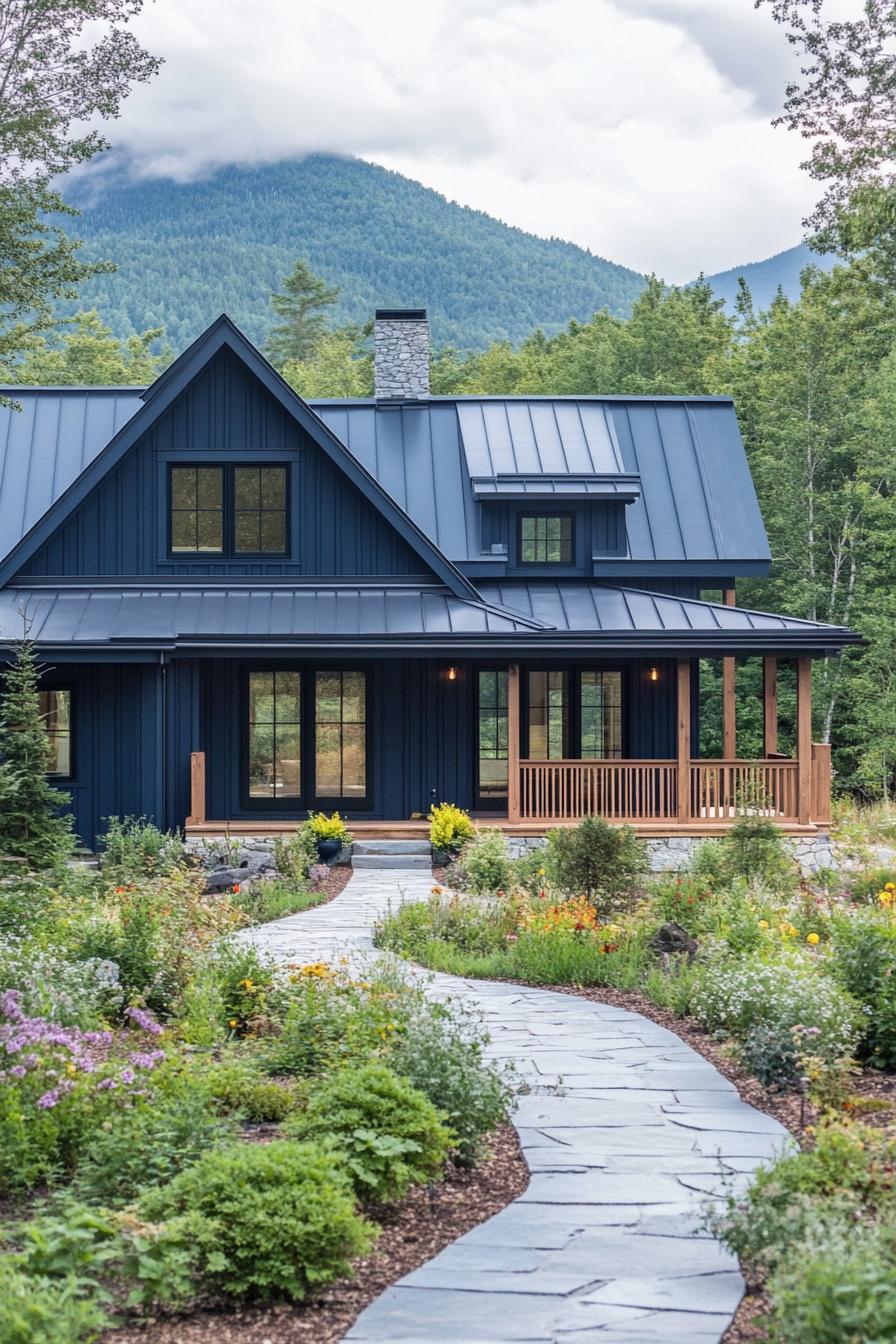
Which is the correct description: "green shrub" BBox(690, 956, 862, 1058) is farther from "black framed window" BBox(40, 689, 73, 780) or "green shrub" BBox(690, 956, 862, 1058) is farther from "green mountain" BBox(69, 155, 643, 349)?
"green mountain" BBox(69, 155, 643, 349)

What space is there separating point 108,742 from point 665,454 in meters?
9.98

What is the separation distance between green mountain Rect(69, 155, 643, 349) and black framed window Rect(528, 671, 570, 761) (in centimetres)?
5605

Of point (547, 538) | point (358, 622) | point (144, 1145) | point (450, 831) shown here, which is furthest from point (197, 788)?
point (144, 1145)

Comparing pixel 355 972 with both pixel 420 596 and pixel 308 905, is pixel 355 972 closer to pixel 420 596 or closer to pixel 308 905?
pixel 308 905

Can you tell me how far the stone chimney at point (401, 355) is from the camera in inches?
933

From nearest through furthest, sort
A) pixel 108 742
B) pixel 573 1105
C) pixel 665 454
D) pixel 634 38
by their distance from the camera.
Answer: pixel 573 1105 → pixel 108 742 → pixel 665 454 → pixel 634 38

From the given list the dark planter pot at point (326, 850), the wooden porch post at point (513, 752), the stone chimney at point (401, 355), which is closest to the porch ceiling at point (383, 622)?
the wooden porch post at point (513, 752)

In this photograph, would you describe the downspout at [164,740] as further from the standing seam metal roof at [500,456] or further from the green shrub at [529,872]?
the green shrub at [529,872]

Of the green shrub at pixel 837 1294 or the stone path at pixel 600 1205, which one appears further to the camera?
the stone path at pixel 600 1205

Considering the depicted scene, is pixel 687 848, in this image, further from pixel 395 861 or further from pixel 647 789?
pixel 395 861

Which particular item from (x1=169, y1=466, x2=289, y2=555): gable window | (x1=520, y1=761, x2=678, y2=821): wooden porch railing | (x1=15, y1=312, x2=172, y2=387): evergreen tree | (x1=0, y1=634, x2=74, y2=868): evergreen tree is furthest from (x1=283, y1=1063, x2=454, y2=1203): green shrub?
(x1=15, y1=312, x2=172, y2=387): evergreen tree

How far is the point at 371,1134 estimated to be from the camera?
240 inches

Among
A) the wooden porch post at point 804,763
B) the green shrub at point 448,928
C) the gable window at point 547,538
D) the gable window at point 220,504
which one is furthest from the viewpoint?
the gable window at point 547,538

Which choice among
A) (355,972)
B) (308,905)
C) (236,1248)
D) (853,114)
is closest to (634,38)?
(853,114)
